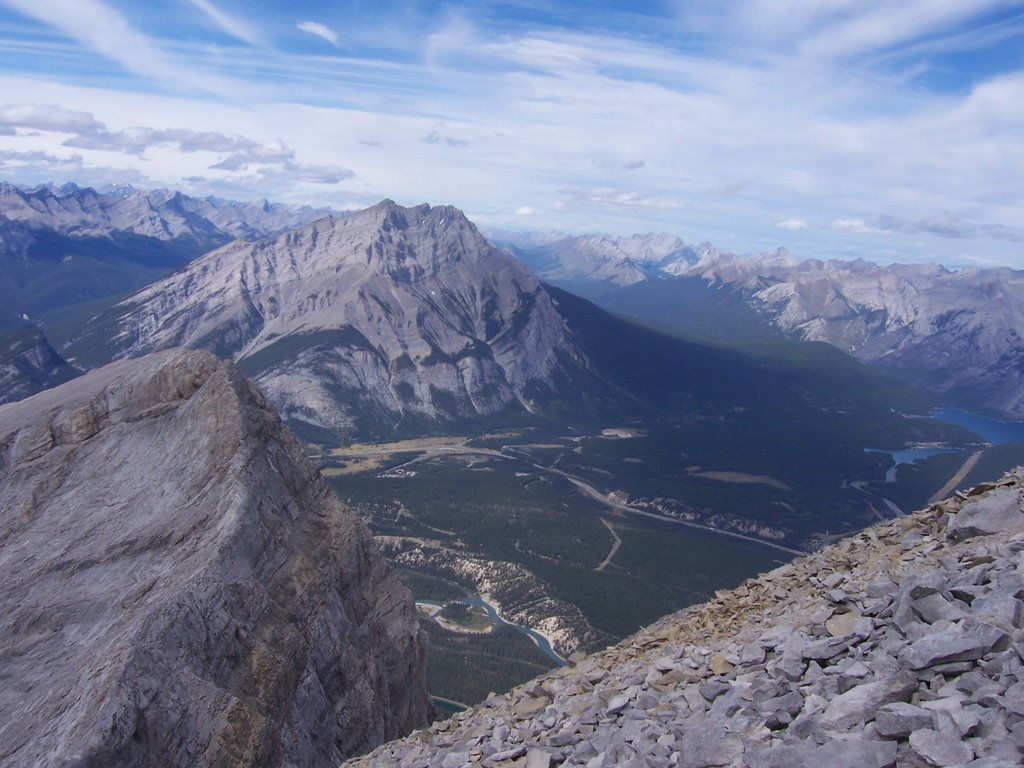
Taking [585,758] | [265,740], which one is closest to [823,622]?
[585,758]

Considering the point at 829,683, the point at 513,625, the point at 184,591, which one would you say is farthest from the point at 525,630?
the point at 829,683

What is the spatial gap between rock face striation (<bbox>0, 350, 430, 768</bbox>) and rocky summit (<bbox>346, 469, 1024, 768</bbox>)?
17.8 feet

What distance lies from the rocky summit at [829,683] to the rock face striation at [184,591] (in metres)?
5.42

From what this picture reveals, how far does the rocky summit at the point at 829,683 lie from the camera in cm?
1526

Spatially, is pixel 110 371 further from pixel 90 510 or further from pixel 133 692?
pixel 133 692

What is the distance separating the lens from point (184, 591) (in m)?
29.9

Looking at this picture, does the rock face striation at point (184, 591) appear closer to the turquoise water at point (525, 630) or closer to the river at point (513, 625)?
the turquoise water at point (525, 630)

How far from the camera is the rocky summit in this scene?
50.1 ft

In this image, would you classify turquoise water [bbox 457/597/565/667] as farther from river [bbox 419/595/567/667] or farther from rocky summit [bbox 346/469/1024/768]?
rocky summit [bbox 346/469/1024/768]

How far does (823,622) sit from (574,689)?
8412 millimetres

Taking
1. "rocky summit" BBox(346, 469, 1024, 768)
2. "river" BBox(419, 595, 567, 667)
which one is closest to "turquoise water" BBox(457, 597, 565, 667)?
"river" BBox(419, 595, 567, 667)

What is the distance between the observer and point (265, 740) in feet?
94.6

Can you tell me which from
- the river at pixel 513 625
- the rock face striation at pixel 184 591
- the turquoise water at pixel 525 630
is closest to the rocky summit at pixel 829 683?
the rock face striation at pixel 184 591

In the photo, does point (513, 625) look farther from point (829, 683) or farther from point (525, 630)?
point (829, 683)
